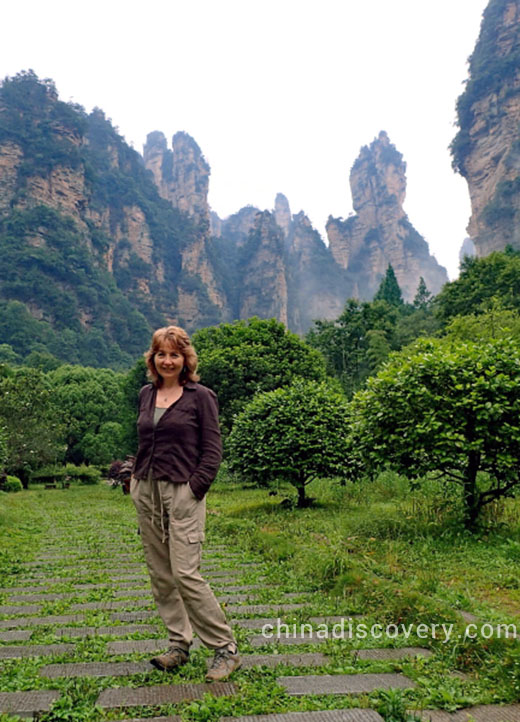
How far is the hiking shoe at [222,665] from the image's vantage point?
264 cm

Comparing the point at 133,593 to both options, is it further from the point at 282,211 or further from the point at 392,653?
the point at 282,211

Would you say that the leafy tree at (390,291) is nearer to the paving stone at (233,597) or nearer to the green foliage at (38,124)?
the paving stone at (233,597)

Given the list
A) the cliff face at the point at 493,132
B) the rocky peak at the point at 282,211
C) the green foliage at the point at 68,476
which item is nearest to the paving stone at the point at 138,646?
the green foliage at the point at 68,476

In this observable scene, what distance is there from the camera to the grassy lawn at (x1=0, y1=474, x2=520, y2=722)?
2477 millimetres

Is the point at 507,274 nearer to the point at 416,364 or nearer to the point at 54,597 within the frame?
the point at 416,364

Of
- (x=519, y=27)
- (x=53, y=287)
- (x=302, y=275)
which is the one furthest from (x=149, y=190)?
(x=519, y=27)

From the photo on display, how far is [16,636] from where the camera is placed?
11.2 feet

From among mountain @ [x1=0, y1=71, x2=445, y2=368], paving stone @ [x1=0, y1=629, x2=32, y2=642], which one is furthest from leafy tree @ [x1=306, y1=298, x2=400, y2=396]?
paving stone @ [x1=0, y1=629, x2=32, y2=642]

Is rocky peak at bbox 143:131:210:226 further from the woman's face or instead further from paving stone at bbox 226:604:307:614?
the woman's face

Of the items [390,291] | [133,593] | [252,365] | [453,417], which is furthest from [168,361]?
[390,291]

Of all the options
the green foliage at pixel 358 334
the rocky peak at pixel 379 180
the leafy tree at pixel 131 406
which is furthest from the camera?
the rocky peak at pixel 379 180

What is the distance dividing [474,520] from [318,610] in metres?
3.25

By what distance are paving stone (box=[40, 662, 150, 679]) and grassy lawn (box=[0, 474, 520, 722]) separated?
0.07m

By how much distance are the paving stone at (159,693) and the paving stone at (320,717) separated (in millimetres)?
230
